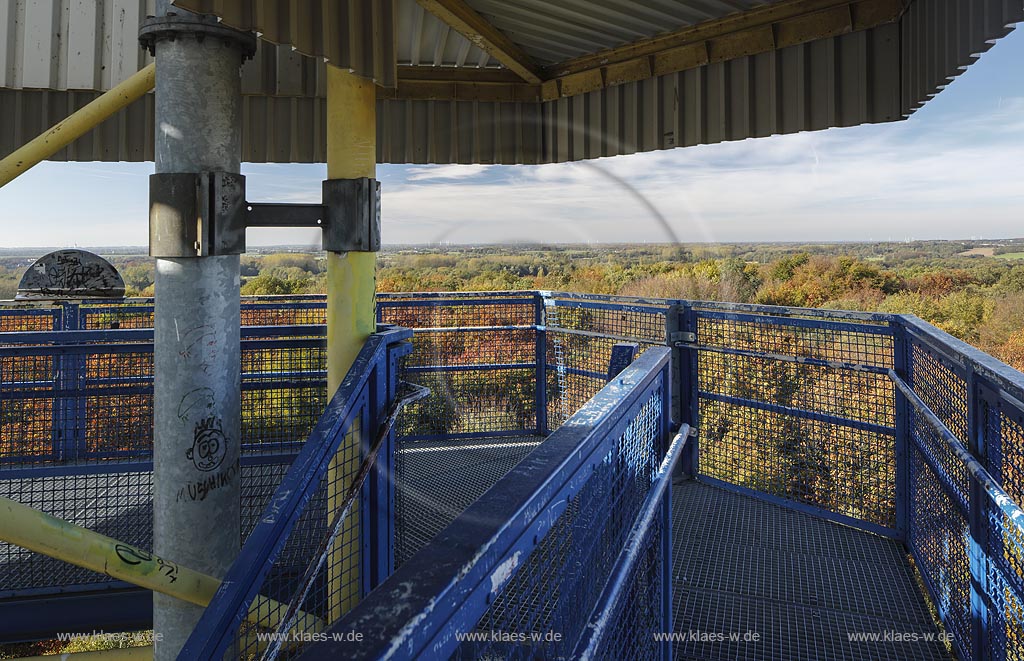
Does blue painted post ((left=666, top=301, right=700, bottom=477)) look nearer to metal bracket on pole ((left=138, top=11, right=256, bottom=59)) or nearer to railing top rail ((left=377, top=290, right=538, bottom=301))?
railing top rail ((left=377, top=290, right=538, bottom=301))

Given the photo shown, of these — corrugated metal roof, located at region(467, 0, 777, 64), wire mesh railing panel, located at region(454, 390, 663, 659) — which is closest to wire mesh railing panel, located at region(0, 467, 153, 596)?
wire mesh railing panel, located at region(454, 390, 663, 659)

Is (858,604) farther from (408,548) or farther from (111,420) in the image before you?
(111,420)

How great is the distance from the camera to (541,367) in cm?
759

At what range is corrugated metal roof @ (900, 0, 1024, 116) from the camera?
309cm

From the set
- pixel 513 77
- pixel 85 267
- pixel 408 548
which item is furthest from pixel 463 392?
pixel 85 267

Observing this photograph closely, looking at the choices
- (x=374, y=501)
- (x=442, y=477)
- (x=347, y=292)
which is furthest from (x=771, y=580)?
(x=347, y=292)

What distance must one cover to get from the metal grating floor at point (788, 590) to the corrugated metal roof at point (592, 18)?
13.6 ft

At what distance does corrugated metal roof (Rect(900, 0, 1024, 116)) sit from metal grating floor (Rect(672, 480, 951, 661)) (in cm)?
318

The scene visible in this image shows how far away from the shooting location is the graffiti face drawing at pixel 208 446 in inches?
111

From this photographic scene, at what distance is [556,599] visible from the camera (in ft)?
4.84

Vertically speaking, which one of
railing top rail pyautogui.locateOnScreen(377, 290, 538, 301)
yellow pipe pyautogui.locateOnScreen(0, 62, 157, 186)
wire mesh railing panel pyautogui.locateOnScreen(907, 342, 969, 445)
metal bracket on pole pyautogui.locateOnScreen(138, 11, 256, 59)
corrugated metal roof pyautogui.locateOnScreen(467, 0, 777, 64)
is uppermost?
corrugated metal roof pyautogui.locateOnScreen(467, 0, 777, 64)

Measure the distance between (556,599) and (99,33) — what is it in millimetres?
6016

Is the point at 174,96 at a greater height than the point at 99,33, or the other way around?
the point at 99,33

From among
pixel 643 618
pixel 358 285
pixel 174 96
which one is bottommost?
pixel 643 618
